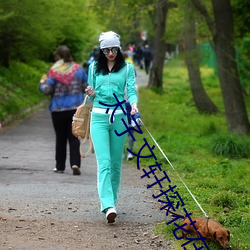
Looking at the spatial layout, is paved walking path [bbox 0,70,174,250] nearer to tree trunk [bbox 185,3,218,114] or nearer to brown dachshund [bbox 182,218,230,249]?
brown dachshund [bbox 182,218,230,249]

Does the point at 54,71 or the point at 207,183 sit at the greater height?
the point at 54,71

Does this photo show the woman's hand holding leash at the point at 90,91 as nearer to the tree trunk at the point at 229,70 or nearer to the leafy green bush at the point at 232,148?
the leafy green bush at the point at 232,148

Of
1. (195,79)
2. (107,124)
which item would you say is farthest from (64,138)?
(195,79)

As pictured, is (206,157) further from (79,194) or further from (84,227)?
(84,227)

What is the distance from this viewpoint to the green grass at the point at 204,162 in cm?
774

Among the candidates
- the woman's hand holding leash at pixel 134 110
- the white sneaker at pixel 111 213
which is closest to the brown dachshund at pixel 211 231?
the white sneaker at pixel 111 213

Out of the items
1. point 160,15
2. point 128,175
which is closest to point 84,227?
point 128,175

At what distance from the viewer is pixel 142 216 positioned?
8031 millimetres

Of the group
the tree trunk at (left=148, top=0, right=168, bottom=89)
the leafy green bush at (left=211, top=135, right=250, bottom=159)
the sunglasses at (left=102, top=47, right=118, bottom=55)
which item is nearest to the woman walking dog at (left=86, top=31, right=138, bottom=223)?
the sunglasses at (left=102, top=47, right=118, bottom=55)

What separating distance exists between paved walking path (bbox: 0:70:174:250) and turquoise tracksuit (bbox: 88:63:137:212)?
436mm

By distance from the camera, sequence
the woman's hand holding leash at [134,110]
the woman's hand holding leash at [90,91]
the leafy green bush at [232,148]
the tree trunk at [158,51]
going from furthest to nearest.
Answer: the tree trunk at [158,51]
the leafy green bush at [232,148]
the woman's hand holding leash at [90,91]
the woman's hand holding leash at [134,110]

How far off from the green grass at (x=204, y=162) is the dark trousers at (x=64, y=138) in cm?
134

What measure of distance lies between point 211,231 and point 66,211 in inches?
91.3

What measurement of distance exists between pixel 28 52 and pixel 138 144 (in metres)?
9.61
